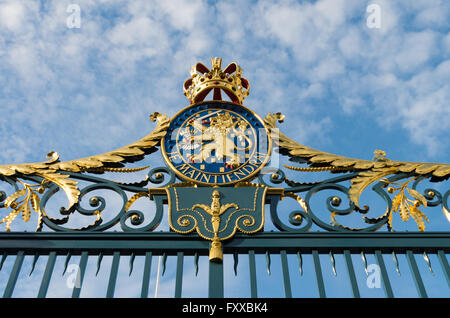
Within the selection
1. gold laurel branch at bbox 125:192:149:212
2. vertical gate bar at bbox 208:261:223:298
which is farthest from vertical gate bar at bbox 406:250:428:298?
gold laurel branch at bbox 125:192:149:212

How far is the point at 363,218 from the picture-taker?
4.86m

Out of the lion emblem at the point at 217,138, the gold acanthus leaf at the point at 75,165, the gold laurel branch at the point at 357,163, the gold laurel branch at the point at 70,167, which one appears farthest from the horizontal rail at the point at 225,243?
the lion emblem at the point at 217,138

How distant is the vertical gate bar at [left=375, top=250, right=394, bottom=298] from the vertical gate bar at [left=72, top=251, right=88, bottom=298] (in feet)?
7.77

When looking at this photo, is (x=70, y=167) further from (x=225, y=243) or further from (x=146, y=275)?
(x=225, y=243)

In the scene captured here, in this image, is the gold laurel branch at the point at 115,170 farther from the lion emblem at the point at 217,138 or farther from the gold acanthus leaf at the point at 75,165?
the lion emblem at the point at 217,138

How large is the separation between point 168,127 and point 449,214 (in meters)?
2.79

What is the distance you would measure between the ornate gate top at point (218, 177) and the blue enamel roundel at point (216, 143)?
1cm

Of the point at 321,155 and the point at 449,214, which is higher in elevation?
the point at 321,155

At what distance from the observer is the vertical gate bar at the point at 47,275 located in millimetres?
4227

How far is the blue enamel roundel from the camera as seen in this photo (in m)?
5.18

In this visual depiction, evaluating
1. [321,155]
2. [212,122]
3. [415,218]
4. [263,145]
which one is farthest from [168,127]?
[415,218]

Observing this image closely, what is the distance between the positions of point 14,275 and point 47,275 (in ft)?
0.88
